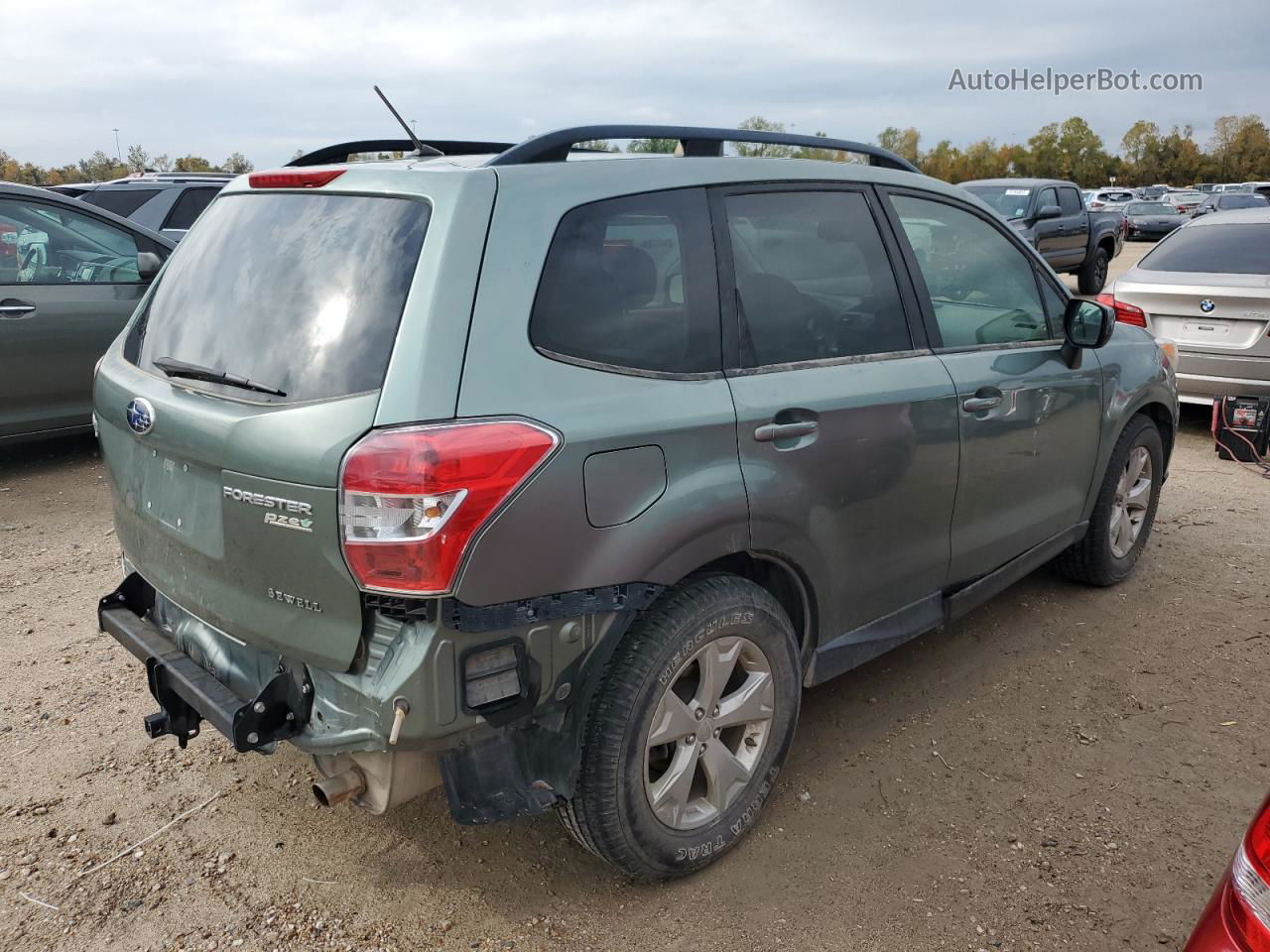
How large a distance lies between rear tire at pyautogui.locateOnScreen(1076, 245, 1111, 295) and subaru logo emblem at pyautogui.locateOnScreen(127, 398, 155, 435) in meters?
17.0

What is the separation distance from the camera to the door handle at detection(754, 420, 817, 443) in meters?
2.63

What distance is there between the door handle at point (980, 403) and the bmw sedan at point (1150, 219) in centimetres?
3218

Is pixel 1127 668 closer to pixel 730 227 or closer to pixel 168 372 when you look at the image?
pixel 730 227

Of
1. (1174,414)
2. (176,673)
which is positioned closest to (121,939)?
(176,673)

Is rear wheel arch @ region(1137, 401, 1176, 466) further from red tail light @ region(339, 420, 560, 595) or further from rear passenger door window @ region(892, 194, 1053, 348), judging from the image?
red tail light @ region(339, 420, 560, 595)

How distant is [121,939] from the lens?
8.19ft

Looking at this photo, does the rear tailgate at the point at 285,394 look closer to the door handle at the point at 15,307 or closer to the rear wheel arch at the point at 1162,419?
the rear wheel arch at the point at 1162,419

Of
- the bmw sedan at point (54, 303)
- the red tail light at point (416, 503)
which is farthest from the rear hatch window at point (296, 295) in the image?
the bmw sedan at point (54, 303)

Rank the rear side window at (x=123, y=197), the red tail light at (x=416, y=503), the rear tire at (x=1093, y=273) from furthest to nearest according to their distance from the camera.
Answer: the rear tire at (x=1093, y=273)
the rear side window at (x=123, y=197)
the red tail light at (x=416, y=503)

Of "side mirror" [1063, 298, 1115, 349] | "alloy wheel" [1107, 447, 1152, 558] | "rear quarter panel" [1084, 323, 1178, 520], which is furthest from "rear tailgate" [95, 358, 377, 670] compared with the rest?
"alloy wheel" [1107, 447, 1152, 558]

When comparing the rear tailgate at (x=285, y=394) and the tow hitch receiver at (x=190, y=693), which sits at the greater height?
the rear tailgate at (x=285, y=394)

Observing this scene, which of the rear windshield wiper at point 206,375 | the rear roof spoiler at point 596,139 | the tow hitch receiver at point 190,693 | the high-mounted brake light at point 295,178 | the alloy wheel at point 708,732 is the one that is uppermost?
the rear roof spoiler at point 596,139

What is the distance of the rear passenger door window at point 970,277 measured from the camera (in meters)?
3.38

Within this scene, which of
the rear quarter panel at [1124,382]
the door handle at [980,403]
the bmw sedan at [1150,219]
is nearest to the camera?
the door handle at [980,403]
